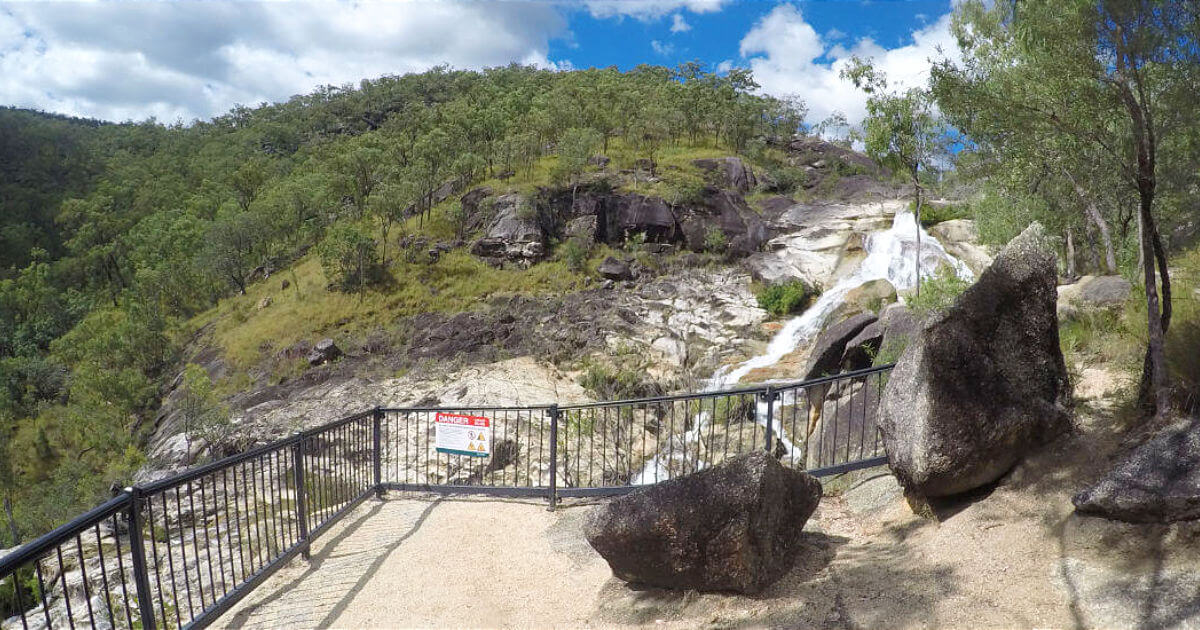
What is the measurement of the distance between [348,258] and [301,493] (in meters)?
32.3

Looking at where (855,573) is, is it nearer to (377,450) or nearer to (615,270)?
(377,450)

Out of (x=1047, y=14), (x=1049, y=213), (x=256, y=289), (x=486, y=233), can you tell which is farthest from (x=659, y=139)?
(x=1047, y=14)

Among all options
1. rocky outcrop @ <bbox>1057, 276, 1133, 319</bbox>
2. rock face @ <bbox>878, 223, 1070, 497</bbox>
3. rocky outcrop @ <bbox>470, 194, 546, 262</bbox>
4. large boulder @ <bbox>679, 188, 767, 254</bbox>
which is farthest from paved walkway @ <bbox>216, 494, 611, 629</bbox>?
large boulder @ <bbox>679, 188, 767, 254</bbox>

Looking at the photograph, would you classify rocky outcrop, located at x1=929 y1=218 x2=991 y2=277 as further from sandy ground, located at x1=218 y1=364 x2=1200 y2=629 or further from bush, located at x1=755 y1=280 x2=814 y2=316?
sandy ground, located at x1=218 y1=364 x2=1200 y2=629

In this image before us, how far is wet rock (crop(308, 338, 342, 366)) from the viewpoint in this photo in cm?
3119

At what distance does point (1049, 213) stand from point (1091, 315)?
8.75 m

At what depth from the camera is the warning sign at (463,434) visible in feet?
27.5

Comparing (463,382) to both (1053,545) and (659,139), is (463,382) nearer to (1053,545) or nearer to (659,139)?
(1053,545)

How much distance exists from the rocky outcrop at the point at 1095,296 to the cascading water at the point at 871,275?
8990 mm

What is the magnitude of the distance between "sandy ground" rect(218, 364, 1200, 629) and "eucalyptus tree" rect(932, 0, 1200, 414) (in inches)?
61.7

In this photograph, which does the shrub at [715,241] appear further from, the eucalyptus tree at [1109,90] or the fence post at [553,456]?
the fence post at [553,456]

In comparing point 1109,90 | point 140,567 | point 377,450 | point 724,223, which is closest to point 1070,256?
point 1109,90

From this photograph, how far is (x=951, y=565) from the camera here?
4.67 meters

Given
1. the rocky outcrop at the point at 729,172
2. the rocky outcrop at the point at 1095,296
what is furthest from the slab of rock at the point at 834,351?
the rocky outcrop at the point at 729,172
